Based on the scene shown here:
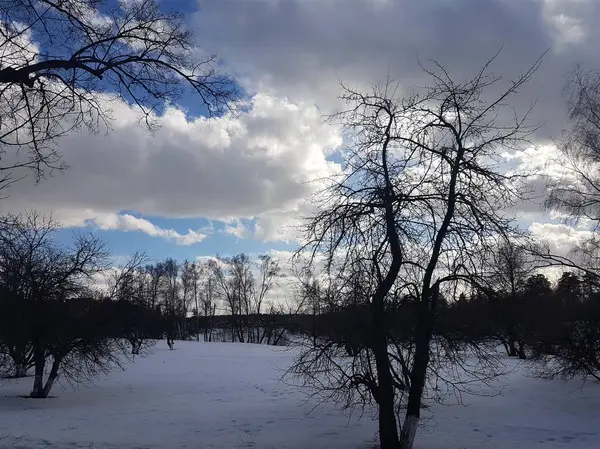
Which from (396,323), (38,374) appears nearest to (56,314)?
(38,374)

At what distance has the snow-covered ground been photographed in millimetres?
13266

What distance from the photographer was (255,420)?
16438 mm

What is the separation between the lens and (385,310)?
11.9 meters

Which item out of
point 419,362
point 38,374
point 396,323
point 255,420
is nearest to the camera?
point 419,362

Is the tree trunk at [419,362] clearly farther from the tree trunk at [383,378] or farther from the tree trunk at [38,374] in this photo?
the tree trunk at [38,374]

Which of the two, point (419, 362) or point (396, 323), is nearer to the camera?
point (419, 362)

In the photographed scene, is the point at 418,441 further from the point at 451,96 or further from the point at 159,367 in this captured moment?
the point at 159,367

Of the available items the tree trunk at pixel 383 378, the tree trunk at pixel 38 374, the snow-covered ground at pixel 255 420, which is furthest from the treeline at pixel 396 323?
the tree trunk at pixel 38 374

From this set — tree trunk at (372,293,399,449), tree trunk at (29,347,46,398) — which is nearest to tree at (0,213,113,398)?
tree trunk at (29,347,46,398)

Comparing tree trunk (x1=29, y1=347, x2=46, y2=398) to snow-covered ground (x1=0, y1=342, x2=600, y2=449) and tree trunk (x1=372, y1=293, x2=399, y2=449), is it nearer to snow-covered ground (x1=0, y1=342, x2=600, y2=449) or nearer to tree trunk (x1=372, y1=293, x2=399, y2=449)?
snow-covered ground (x1=0, y1=342, x2=600, y2=449)

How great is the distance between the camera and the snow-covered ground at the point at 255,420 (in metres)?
13.3

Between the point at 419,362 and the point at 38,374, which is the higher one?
the point at 419,362

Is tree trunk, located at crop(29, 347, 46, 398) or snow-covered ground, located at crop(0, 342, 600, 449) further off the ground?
tree trunk, located at crop(29, 347, 46, 398)

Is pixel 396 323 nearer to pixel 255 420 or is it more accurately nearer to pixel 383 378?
pixel 383 378
